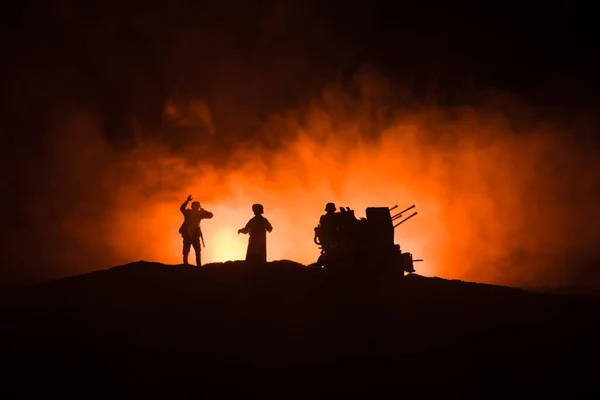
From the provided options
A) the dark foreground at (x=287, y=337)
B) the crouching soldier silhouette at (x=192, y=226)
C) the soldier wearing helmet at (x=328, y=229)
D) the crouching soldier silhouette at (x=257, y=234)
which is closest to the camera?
the dark foreground at (x=287, y=337)

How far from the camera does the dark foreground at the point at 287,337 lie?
10.9m

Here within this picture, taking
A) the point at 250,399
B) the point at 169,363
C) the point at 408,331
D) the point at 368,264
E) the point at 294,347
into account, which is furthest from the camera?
the point at 368,264

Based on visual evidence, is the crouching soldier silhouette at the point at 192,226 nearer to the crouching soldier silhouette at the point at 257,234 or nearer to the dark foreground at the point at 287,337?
the crouching soldier silhouette at the point at 257,234

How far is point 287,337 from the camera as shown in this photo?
1277 centimetres

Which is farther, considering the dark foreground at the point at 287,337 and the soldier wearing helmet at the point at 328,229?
the soldier wearing helmet at the point at 328,229

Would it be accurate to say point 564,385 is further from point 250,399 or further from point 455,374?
point 250,399

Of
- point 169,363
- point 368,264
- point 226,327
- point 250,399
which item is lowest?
point 250,399

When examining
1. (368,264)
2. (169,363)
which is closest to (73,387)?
(169,363)

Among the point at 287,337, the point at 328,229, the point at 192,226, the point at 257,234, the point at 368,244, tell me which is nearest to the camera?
the point at 287,337

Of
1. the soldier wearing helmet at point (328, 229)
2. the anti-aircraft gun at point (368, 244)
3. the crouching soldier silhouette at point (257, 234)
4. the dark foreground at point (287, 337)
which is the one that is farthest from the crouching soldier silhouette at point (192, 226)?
the anti-aircraft gun at point (368, 244)

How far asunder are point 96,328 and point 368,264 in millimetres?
7690

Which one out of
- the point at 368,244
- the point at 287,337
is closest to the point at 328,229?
the point at 368,244

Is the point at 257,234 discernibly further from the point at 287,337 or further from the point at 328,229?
the point at 287,337

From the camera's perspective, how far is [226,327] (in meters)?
13.0
